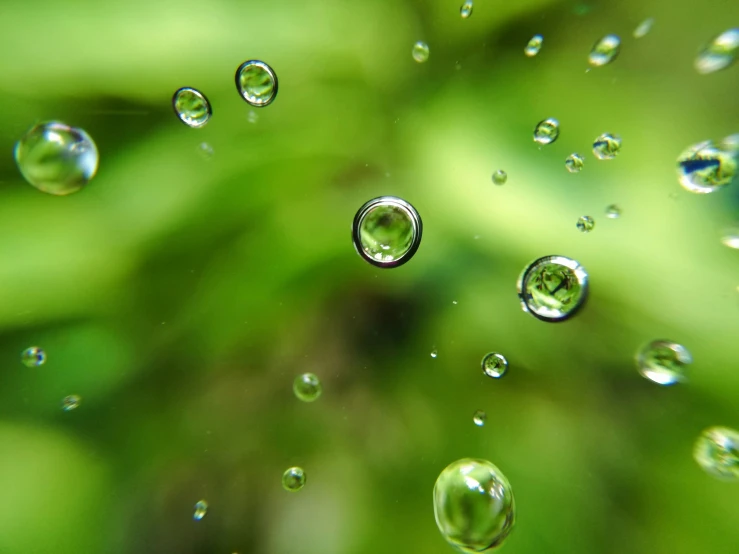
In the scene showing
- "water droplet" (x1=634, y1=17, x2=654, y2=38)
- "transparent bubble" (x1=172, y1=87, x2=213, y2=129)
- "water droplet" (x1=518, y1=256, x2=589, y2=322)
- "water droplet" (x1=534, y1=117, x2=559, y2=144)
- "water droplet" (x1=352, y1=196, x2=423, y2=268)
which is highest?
"water droplet" (x1=634, y1=17, x2=654, y2=38)

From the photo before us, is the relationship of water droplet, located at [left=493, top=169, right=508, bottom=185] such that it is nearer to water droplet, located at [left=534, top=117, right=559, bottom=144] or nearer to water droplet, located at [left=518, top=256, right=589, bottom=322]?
water droplet, located at [left=534, top=117, right=559, bottom=144]

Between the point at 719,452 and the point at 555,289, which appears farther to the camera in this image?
the point at 719,452

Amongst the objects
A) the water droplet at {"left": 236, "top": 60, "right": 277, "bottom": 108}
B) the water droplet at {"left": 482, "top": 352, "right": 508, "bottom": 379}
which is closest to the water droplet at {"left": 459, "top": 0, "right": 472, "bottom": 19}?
the water droplet at {"left": 236, "top": 60, "right": 277, "bottom": 108}

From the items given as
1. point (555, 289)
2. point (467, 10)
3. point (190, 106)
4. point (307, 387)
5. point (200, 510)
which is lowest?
point (200, 510)

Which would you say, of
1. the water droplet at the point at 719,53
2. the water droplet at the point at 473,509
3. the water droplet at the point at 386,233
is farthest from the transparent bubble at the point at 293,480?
the water droplet at the point at 719,53

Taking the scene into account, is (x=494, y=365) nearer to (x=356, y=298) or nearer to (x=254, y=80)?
(x=356, y=298)

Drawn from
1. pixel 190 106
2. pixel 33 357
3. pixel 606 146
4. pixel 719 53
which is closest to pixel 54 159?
pixel 190 106

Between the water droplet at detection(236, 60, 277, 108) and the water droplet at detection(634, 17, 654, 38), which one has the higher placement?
the water droplet at detection(634, 17, 654, 38)
